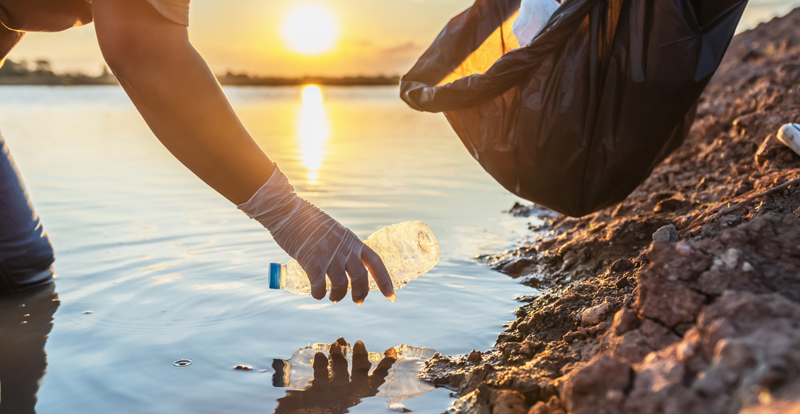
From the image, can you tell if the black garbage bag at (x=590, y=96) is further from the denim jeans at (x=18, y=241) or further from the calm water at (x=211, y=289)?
the denim jeans at (x=18, y=241)

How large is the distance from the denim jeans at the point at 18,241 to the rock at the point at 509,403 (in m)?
2.17

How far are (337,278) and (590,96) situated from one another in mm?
1067

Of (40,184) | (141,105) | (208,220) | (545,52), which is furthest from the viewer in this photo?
(40,184)

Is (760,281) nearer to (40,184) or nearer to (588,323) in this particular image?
(588,323)

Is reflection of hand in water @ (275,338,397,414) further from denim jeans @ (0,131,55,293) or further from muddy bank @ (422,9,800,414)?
denim jeans @ (0,131,55,293)

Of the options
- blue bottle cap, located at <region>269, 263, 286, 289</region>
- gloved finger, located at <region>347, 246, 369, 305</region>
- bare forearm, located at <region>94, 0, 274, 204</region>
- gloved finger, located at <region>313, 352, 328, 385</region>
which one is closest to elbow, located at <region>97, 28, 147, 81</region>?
bare forearm, located at <region>94, 0, 274, 204</region>

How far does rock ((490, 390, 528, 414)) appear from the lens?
131cm

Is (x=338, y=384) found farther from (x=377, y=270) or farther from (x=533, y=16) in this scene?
(x=533, y=16)

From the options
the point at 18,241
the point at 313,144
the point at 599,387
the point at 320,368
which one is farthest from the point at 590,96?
the point at 313,144

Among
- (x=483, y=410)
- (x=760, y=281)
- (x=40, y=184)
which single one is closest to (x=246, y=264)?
(x=483, y=410)

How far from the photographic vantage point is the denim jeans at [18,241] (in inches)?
96.6

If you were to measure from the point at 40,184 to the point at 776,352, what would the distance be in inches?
199

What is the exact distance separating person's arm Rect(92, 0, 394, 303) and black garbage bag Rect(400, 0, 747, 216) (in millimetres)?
778

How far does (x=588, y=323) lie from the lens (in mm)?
1606
